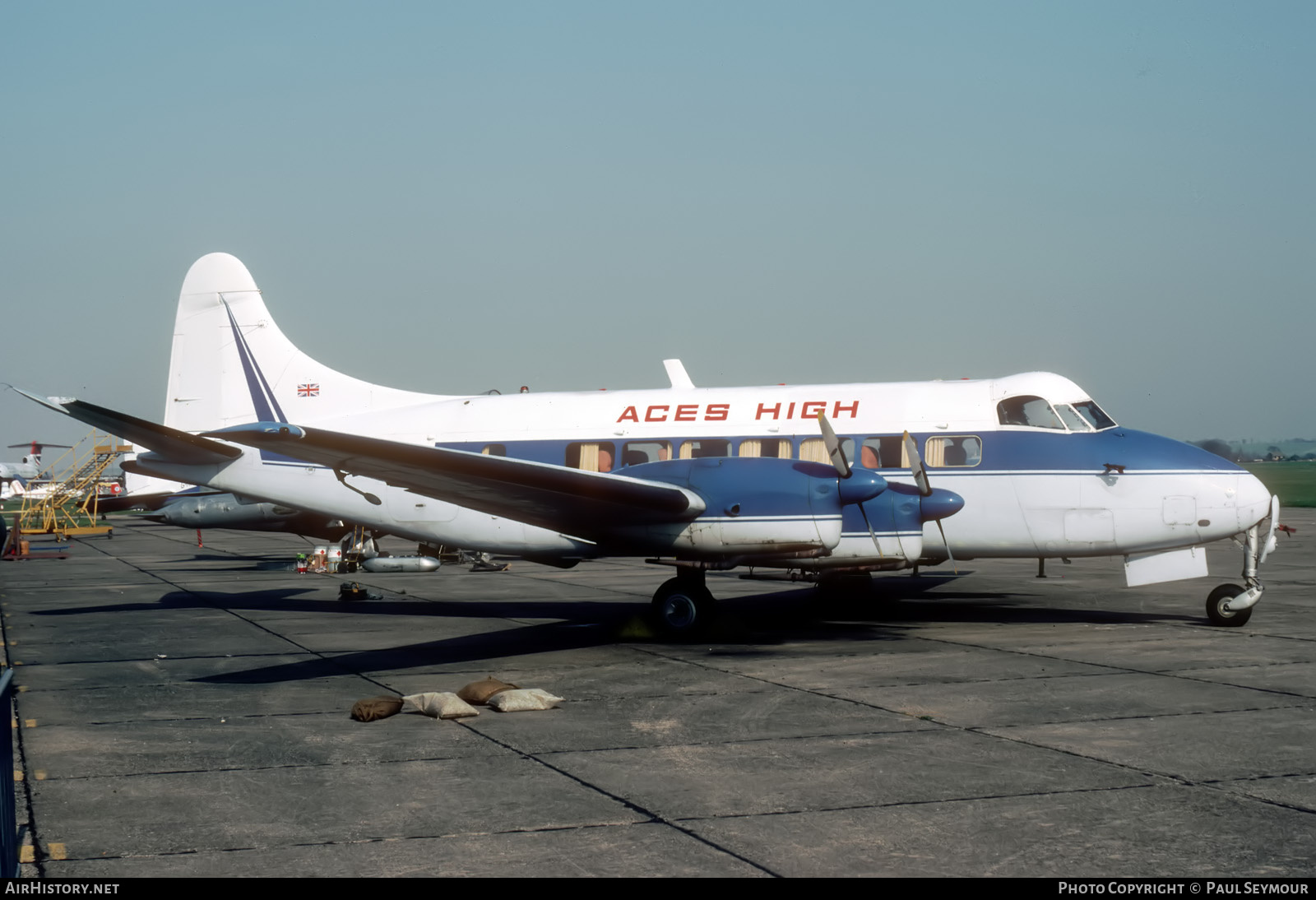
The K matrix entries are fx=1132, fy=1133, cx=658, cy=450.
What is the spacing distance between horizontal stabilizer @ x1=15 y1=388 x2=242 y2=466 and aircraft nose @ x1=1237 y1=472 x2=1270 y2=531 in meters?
14.4

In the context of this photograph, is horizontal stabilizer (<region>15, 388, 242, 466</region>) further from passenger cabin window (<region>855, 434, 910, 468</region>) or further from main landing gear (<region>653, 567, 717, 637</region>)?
passenger cabin window (<region>855, 434, 910, 468</region>)

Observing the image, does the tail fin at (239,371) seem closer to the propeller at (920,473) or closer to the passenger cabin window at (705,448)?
the passenger cabin window at (705,448)

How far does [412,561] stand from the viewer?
28.5 m

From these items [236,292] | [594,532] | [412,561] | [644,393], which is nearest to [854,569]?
[594,532]

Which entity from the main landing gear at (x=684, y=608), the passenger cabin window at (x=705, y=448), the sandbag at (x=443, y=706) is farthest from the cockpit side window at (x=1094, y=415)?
the sandbag at (x=443, y=706)

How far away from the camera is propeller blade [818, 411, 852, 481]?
1436 centimetres

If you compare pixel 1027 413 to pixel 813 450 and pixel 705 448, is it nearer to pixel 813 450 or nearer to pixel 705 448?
pixel 813 450

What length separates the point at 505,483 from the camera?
13.9 meters

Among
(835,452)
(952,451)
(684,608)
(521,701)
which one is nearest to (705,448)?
(684,608)

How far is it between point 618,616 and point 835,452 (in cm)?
560

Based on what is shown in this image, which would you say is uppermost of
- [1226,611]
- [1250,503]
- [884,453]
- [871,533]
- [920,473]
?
[884,453]

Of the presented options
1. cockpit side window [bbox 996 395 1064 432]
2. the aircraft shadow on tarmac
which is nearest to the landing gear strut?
the aircraft shadow on tarmac

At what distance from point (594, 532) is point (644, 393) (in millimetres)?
3792

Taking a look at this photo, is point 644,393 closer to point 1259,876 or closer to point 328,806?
point 328,806
